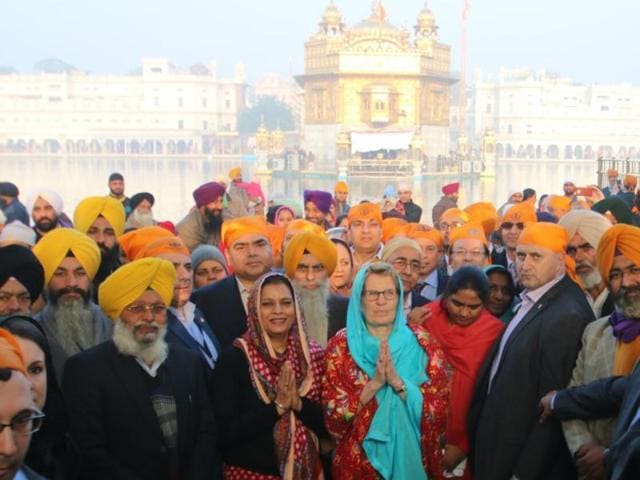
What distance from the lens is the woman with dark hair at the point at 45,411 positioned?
237 cm

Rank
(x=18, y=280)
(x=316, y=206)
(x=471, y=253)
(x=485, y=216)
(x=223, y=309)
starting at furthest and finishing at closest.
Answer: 1. (x=316, y=206)
2. (x=485, y=216)
3. (x=471, y=253)
4. (x=223, y=309)
5. (x=18, y=280)

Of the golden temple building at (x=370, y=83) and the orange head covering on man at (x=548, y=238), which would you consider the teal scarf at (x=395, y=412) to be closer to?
the orange head covering on man at (x=548, y=238)

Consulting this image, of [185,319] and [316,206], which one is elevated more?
[316,206]

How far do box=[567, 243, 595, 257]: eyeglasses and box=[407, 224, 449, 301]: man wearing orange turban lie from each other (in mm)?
1109

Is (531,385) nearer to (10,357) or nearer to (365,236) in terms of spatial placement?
(10,357)

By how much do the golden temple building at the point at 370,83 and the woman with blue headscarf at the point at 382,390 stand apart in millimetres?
34124

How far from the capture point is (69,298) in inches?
129

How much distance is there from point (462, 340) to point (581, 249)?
2.21 feet

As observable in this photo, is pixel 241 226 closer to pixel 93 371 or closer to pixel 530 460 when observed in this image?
pixel 93 371

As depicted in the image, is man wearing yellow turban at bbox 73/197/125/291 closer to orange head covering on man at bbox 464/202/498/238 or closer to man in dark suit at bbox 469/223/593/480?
man in dark suit at bbox 469/223/593/480

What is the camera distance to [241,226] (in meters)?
4.13

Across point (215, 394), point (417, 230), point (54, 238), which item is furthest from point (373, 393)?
point (417, 230)

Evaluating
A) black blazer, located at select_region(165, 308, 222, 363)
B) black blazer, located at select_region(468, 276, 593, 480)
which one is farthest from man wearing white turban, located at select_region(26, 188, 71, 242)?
black blazer, located at select_region(468, 276, 593, 480)

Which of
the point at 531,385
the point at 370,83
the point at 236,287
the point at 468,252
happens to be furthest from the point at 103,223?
the point at 370,83
